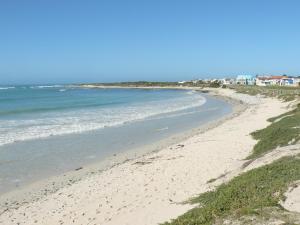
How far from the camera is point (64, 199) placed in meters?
12.1

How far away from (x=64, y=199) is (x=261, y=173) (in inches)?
222

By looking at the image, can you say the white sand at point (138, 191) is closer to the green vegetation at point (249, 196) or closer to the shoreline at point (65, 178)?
the shoreline at point (65, 178)

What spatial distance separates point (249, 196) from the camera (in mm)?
8414

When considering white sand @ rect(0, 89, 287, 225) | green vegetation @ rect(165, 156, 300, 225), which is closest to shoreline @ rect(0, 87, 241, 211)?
white sand @ rect(0, 89, 287, 225)

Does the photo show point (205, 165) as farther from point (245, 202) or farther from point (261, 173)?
point (245, 202)

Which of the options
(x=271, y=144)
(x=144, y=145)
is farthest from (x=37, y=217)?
(x=144, y=145)

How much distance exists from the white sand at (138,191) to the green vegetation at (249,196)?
118 cm

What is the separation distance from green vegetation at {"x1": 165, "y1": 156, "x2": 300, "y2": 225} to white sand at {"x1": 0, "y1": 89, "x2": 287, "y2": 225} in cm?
118

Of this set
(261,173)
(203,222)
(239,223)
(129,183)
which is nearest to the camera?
(239,223)

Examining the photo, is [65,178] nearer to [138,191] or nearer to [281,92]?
[138,191]

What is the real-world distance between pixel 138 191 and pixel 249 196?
4547mm

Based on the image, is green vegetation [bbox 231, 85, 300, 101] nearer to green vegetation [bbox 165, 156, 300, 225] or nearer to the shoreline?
the shoreline

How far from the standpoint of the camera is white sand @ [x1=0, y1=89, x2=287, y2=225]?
10.1m

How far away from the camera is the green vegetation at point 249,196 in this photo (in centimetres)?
721
